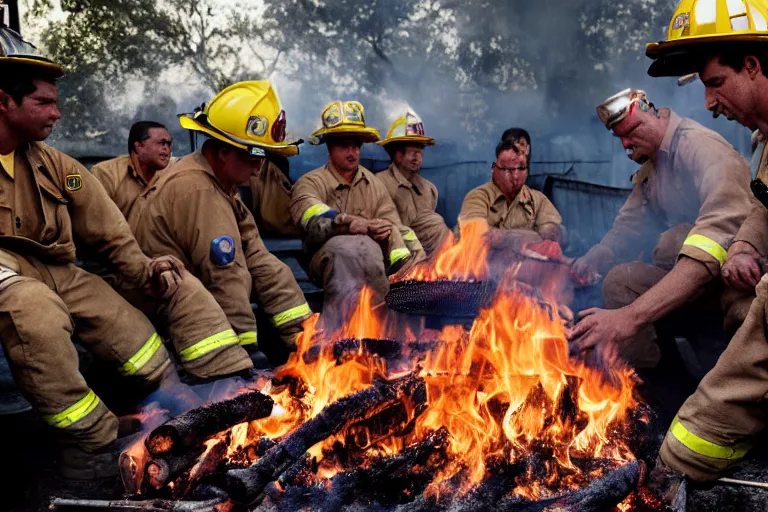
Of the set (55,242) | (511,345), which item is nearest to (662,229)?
(511,345)

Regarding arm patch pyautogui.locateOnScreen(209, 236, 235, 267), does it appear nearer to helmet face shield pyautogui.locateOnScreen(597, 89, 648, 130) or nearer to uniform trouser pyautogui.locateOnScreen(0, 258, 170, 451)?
uniform trouser pyautogui.locateOnScreen(0, 258, 170, 451)

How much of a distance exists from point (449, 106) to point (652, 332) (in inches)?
430

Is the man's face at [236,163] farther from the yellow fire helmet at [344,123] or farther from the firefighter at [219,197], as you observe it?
the yellow fire helmet at [344,123]

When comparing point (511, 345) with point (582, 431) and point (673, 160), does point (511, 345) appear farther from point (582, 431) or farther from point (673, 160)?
point (673, 160)

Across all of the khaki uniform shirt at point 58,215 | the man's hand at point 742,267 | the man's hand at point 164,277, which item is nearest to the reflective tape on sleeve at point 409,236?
the man's hand at point 164,277

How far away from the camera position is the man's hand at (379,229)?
5.82 m

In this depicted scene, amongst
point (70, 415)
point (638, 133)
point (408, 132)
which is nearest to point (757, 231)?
point (638, 133)

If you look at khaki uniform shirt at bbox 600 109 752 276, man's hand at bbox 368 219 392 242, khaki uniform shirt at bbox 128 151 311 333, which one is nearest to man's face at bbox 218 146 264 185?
khaki uniform shirt at bbox 128 151 311 333

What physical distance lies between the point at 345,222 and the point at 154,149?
2.69 meters

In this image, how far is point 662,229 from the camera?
17.0 feet

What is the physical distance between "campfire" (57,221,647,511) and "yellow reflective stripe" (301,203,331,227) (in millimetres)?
1888

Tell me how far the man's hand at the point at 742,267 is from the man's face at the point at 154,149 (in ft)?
18.8

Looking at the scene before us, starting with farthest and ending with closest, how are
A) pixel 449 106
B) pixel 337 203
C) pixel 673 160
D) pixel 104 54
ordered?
1. pixel 449 106
2. pixel 104 54
3. pixel 337 203
4. pixel 673 160

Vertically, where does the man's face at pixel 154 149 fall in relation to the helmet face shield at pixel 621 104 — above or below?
below
